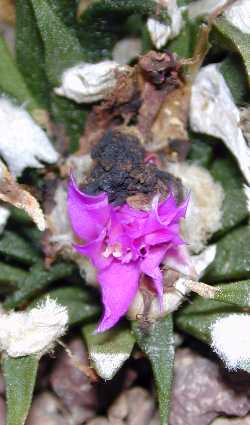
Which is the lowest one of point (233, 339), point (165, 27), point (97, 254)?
point (233, 339)

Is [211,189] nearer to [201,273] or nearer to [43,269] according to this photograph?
[201,273]

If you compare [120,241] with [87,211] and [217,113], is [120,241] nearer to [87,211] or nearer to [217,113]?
[87,211]

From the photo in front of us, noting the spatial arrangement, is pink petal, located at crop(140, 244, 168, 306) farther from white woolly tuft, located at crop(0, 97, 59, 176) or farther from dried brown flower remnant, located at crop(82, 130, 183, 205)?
white woolly tuft, located at crop(0, 97, 59, 176)

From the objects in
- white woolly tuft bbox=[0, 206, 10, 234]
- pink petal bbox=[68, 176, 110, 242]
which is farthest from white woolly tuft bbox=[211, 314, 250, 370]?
white woolly tuft bbox=[0, 206, 10, 234]

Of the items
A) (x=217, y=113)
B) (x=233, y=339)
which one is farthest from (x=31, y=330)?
(x=217, y=113)

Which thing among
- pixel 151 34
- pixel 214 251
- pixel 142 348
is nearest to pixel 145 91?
pixel 151 34

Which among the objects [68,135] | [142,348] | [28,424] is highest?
[68,135]
